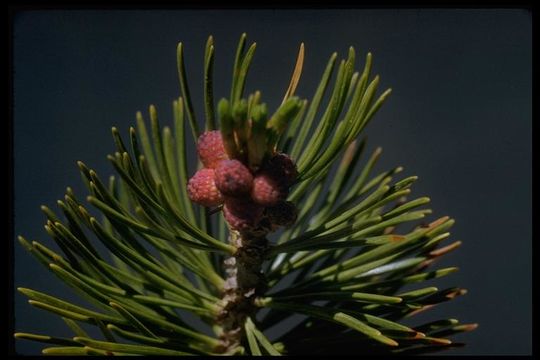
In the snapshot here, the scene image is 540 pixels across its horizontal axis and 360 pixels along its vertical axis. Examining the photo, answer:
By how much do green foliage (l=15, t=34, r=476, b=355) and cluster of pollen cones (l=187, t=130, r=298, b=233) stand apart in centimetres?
1

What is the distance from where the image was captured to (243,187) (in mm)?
377

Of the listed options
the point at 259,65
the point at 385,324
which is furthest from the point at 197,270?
the point at 259,65

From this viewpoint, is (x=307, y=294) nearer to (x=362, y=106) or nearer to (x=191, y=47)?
(x=362, y=106)

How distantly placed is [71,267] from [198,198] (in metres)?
0.09

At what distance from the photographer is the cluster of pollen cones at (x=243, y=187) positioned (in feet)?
1.24

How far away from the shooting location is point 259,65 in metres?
1.09

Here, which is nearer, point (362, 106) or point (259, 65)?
→ point (362, 106)

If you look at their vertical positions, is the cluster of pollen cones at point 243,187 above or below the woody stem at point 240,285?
above

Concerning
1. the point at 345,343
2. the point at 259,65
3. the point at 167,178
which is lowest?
the point at 345,343

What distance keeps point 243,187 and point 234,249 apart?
66 millimetres

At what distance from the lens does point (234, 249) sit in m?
0.43

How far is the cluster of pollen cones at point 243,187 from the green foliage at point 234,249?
A: 0.01m

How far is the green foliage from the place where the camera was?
1.21 ft

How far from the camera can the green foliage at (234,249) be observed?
37 centimetres
